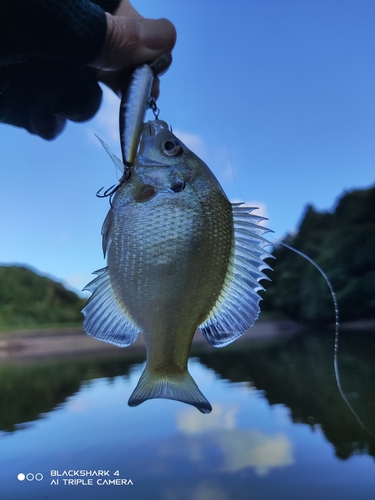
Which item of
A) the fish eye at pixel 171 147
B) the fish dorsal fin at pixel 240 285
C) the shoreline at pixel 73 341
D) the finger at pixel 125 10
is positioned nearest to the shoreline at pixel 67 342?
the shoreline at pixel 73 341

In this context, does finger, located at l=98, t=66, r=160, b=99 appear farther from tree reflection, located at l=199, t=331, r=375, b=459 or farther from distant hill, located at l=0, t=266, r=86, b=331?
tree reflection, located at l=199, t=331, r=375, b=459

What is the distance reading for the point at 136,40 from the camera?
0.58 meters

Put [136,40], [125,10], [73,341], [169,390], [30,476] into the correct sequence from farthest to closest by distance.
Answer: [73,341]
[30,476]
[125,10]
[136,40]
[169,390]

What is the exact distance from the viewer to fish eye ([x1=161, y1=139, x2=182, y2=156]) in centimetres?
48

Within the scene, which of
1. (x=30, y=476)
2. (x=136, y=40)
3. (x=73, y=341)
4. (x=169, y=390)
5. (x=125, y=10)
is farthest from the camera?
(x=73, y=341)

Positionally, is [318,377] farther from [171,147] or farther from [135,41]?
[135,41]

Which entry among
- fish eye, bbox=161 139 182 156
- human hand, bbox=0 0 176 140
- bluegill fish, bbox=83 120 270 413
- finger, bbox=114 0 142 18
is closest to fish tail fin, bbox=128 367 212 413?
bluegill fish, bbox=83 120 270 413

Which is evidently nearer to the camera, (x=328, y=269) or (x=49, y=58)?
(x=49, y=58)

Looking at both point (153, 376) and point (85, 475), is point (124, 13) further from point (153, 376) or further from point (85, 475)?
point (85, 475)

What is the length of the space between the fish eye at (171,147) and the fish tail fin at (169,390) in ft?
0.92

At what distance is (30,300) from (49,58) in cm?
67

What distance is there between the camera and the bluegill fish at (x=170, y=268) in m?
0.44

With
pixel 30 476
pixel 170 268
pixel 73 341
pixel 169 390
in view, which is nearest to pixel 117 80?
pixel 170 268

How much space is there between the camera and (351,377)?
2.95 ft
